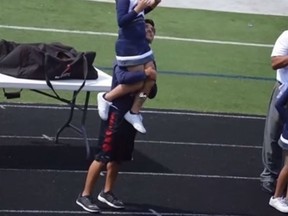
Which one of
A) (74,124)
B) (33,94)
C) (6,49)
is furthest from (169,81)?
(6,49)

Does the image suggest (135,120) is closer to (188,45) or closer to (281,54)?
(281,54)

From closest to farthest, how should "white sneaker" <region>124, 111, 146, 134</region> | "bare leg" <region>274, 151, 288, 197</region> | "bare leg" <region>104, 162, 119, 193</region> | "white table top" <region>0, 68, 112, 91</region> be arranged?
1. "white sneaker" <region>124, 111, 146, 134</region>
2. "bare leg" <region>104, 162, 119, 193</region>
3. "bare leg" <region>274, 151, 288, 197</region>
4. "white table top" <region>0, 68, 112, 91</region>

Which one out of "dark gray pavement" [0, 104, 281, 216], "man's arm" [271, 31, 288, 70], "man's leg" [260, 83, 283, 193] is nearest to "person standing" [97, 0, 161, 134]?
"dark gray pavement" [0, 104, 281, 216]

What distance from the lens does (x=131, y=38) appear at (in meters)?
7.70

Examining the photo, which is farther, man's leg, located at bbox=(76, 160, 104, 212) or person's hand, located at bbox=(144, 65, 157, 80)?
man's leg, located at bbox=(76, 160, 104, 212)

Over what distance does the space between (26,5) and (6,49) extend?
8686 mm

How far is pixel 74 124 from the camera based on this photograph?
10758 mm

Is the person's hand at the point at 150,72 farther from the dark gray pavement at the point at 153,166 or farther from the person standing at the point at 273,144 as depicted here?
the person standing at the point at 273,144

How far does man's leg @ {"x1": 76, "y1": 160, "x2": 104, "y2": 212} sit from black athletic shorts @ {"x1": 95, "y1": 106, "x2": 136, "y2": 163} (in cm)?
7

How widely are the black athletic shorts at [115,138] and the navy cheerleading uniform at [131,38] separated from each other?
46cm

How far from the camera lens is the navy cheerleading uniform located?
301 inches

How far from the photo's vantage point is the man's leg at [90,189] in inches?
313

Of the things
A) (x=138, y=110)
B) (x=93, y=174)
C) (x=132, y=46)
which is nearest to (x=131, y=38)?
(x=132, y=46)

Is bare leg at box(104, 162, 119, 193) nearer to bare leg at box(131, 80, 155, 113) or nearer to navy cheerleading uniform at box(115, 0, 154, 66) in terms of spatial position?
bare leg at box(131, 80, 155, 113)
